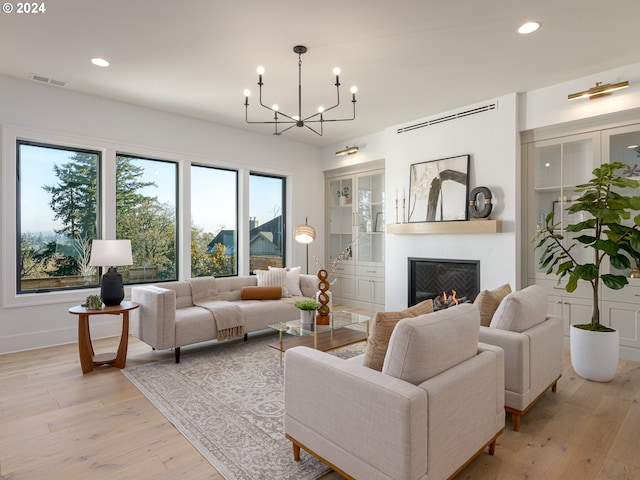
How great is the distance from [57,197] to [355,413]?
4.45 m

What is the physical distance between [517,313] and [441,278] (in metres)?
2.70

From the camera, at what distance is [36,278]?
→ 168 inches

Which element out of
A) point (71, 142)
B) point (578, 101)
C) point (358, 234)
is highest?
point (578, 101)

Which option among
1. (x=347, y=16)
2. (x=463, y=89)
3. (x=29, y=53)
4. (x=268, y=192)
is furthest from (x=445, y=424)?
(x=268, y=192)

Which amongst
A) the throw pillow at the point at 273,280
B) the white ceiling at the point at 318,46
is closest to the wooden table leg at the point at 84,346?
the throw pillow at the point at 273,280

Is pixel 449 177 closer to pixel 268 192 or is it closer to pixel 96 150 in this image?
pixel 268 192

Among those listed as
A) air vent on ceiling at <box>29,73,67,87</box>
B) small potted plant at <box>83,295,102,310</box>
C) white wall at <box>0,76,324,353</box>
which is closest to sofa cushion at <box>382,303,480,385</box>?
small potted plant at <box>83,295,102,310</box>

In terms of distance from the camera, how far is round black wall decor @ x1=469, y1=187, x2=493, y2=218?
457cm

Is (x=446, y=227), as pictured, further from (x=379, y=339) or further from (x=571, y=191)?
(x=379, y=339)

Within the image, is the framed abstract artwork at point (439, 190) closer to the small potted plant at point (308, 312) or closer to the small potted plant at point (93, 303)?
the small potted plant at point (308, 312)

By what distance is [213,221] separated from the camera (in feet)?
18.8

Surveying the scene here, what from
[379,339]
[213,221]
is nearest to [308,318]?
[379,339]

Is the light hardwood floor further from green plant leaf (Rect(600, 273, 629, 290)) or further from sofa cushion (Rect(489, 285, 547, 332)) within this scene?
green plant leaf (Rect(600, 273, 629, 290))

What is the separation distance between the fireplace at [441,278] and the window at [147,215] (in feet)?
11.5
